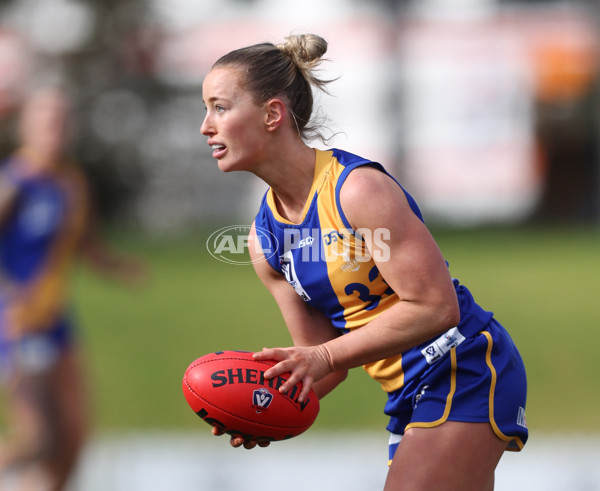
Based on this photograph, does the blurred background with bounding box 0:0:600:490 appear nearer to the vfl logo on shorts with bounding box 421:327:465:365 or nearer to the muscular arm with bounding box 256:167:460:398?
the vfl logo on shorts with bounding box 421:327:465:365

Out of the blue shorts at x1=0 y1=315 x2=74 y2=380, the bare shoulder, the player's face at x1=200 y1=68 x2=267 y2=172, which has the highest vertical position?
the player's face at x1=200 y1=68 x2=267 y2=172

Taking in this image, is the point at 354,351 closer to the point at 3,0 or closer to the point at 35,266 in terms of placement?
the point at 35,266

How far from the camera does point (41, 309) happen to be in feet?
20.0

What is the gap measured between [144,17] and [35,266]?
25.6m

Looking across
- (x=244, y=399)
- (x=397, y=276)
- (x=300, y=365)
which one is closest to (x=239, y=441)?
(x=244, y=399)

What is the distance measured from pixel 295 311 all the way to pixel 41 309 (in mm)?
3336

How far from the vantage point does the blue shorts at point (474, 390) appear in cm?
298

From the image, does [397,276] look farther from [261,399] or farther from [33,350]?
[33,350]

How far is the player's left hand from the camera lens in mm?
2746

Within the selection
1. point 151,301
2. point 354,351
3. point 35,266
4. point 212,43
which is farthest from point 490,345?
point 212,43

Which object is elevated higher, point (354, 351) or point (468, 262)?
point (354, 351)

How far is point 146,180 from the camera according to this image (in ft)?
94.3

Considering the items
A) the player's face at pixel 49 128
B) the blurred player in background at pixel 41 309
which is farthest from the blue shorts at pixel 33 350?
the player's face at pixel 49 128

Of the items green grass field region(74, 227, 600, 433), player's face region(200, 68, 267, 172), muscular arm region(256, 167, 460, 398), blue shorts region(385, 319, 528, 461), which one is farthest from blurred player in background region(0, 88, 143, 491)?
muscular arm region(256, 167, 460, 398)
